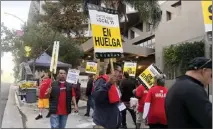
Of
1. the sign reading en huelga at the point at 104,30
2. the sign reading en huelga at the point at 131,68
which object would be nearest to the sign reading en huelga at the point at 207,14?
the sign reading en huelga at the point at 104,30

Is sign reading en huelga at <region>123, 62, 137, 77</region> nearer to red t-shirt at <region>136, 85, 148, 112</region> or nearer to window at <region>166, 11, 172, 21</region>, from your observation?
red t-shirt at <region>136, 85, 148, 112</region>

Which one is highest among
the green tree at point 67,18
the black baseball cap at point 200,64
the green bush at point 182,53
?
the green tree at point 67,18

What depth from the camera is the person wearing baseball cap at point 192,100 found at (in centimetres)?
309

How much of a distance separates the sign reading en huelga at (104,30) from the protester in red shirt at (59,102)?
1.34 m

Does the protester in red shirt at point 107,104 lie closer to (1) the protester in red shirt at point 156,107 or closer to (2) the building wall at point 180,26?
(1) the protester in red shirt at point 156,107

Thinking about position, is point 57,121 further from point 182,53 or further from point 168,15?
point 168,15

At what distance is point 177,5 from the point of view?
92.0ft

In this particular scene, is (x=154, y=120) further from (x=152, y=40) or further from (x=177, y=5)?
(x=152, y=40)

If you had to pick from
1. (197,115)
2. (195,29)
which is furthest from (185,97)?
(195,29)

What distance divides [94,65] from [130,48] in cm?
1763

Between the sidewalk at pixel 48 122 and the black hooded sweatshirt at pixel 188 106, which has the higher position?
the black hooded sweatshirt at pixel 188 106

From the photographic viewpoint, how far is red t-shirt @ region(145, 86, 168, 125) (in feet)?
21.6

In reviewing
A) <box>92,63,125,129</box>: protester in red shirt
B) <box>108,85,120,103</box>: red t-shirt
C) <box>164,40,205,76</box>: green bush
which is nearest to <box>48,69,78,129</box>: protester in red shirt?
<box>92,63,125,129</box>: protester in red shirt

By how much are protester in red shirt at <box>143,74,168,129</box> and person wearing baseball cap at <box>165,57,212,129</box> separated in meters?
3.27
